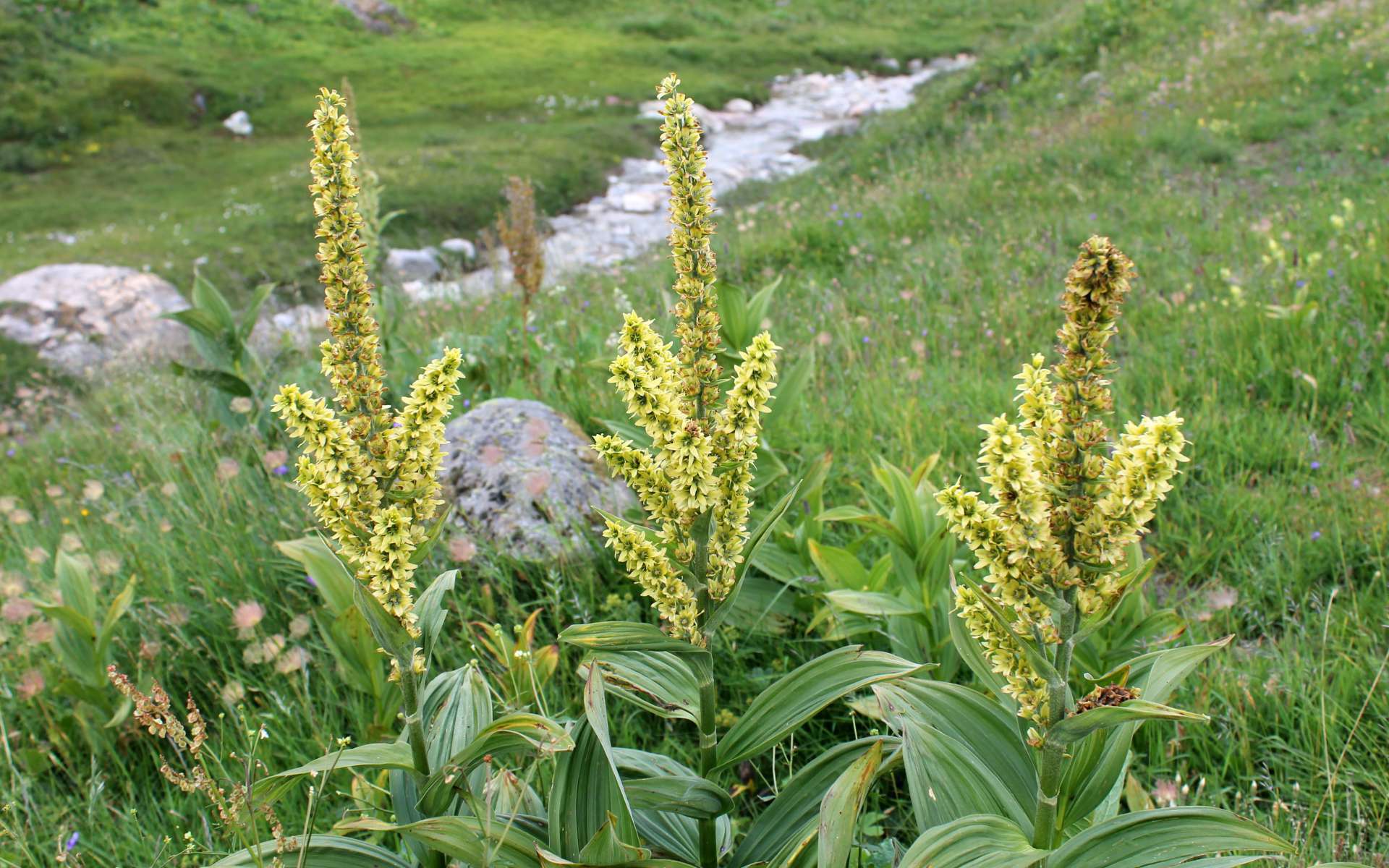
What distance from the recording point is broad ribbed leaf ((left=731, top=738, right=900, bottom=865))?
8.59 ft

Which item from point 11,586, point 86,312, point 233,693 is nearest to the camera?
point 233,693

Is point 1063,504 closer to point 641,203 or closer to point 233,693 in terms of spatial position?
point 233,693

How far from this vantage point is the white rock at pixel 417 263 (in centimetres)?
1855

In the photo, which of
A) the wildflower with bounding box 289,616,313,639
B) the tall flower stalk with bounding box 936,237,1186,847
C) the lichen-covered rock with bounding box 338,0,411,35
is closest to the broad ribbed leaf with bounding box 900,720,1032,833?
the tall flower stalk with bounding box 936,237,1186,847

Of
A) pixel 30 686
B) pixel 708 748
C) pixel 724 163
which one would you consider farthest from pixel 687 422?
pixel 724 163

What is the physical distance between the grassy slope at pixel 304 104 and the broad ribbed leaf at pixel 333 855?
1554cm

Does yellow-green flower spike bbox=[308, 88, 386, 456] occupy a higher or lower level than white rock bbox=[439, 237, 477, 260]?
higher

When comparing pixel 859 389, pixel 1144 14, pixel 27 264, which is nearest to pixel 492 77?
pixel 27 264

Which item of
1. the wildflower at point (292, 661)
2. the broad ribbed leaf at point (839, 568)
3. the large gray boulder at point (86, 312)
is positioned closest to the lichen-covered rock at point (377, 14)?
the large gray boulder at point (86, 312)

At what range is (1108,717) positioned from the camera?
2037 millimetres

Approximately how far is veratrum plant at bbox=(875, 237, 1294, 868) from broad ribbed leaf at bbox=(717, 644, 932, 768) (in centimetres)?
10

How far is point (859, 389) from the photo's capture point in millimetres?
5785

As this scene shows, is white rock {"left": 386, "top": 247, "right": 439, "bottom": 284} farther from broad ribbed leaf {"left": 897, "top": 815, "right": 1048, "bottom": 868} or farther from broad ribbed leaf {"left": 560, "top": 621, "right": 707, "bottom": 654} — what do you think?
broad ribbed leaf {"left": 897, "top": 815, "right": 1048, "bottom": 868}

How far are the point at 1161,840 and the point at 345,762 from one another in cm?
206
